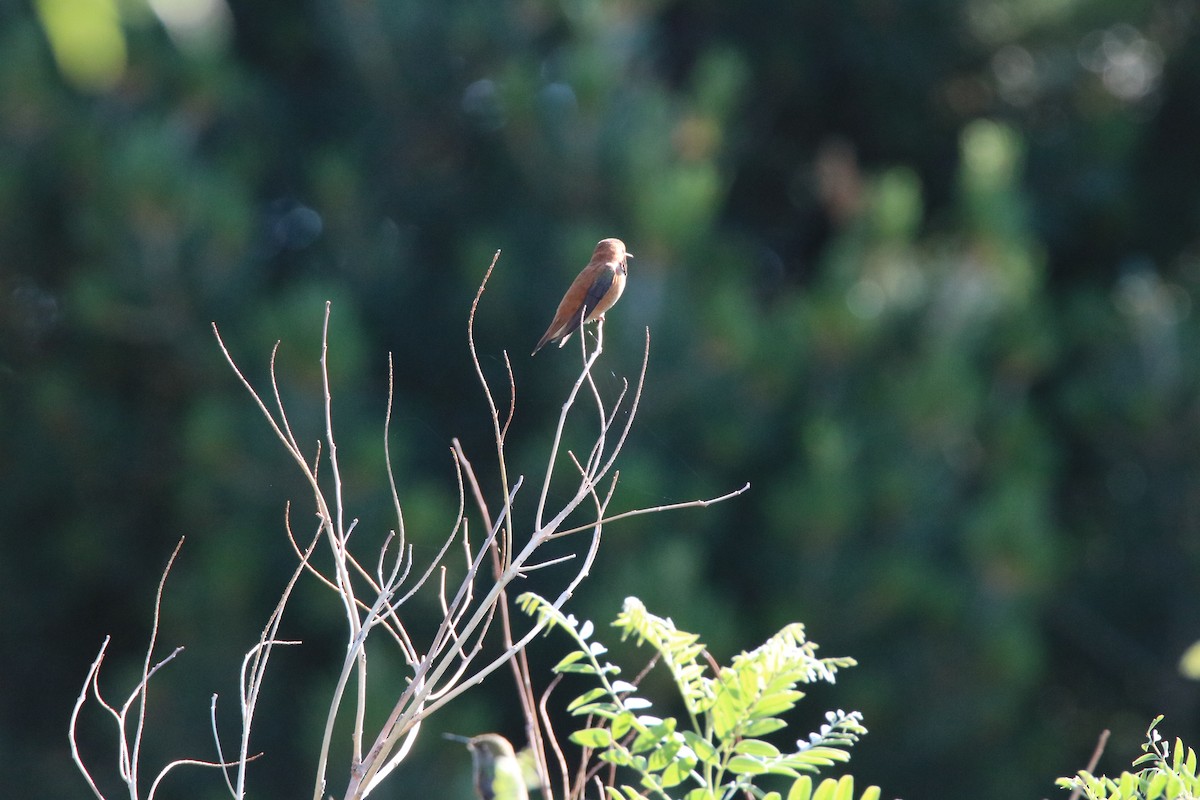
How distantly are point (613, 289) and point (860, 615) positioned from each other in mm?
3821

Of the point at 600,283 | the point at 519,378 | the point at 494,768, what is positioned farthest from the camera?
the point at 519,378

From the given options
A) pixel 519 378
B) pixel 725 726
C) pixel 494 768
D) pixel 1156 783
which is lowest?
pixel 494 768

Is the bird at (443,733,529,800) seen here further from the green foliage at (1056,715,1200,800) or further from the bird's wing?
the bird's wing

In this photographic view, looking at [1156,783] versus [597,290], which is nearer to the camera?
[1156,783]

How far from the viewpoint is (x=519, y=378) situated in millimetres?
6254

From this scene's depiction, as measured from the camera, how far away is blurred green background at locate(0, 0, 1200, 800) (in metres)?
6.14

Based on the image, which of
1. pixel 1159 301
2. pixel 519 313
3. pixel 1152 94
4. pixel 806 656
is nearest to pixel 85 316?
pixel 519 313

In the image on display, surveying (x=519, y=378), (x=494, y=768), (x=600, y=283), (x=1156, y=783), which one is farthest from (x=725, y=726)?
(x=519, y=378)

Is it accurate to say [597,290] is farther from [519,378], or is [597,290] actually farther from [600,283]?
[519,378]

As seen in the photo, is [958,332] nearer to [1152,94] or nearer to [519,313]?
[519,313]

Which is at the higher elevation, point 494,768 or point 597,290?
point 597,290

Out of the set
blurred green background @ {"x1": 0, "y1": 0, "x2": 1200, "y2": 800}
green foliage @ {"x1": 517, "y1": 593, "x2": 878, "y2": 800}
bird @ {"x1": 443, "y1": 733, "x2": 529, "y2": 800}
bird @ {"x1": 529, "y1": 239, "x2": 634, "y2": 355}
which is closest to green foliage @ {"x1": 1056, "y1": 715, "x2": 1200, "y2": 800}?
green foliage @ {"x1": 517, "y1": 593, "x2": 878, "y2": 800}

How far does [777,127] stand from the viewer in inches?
379

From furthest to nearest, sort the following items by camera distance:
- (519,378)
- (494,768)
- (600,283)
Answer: (519,378), (600,283), (494,768)
